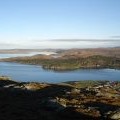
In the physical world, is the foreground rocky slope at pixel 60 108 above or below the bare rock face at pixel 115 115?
below

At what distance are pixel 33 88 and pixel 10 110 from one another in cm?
3936

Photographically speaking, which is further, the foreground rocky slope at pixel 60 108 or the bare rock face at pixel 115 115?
the foreground rocky slope at pixel 60 108

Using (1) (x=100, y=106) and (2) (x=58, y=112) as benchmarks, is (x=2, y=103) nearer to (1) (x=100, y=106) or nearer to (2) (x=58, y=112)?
(2) (x=58, y=112)

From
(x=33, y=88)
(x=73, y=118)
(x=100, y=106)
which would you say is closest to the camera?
(x=73, y=118)

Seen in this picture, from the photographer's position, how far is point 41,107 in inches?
2785

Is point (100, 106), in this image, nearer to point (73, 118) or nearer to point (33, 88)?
point (73, 118)

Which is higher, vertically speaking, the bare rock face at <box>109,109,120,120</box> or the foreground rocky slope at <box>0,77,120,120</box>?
the bare rock face at <box>109,109,120,120</box>

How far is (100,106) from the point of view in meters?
67.9

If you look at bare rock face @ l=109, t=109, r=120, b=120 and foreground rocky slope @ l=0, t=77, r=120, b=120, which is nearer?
bare rock face @ l=109, t=109, r=120, b=120

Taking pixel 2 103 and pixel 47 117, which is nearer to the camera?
pixel 47 117

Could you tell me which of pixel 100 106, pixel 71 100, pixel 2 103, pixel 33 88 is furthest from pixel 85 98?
pixel 33 88

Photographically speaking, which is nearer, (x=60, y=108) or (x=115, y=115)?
(x=115, y=115)

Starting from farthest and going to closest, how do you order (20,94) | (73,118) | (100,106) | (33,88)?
(33,88) → (20,94) → (100,106) → (73,118)

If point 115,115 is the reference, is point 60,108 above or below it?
below
